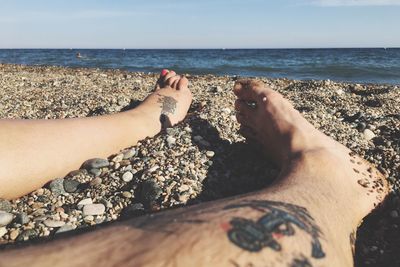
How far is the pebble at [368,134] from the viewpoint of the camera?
2926 millimetres

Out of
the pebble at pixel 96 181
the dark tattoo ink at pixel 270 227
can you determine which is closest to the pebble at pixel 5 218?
the pebble at pixel 96 181

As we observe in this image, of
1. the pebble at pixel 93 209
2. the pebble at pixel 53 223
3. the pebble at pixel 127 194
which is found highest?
the pebble at pixel 127 194

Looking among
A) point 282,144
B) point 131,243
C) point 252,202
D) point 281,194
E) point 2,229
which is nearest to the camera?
point 131,243

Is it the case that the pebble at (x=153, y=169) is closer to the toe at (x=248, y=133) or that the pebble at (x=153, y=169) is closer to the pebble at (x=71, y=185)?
the pebble at (x=71, y=185)

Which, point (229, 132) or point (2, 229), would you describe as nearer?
point (2, 229)

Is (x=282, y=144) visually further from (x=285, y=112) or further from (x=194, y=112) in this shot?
(x=194, y=112)

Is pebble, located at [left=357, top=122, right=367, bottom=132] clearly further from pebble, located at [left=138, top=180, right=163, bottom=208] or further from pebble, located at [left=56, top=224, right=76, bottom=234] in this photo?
pebble, located at [left=56, top=224, right=76, bottom=234]

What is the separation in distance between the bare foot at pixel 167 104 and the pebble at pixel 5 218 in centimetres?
131

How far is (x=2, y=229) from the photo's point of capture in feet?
6.00

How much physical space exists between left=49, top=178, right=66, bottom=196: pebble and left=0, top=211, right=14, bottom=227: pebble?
0.31 metres

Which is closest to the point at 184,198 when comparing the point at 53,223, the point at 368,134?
the point at 53,223

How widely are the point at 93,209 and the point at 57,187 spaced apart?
0.34 metres

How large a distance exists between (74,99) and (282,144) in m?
2.90

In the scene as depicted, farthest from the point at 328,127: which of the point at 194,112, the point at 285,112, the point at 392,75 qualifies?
the point at 392,75
